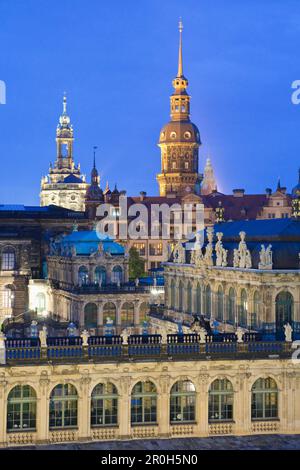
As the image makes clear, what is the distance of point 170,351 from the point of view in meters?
54.6

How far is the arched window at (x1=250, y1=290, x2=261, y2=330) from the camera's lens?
206 ft

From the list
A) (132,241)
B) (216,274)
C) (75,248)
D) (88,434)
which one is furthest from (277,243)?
(132,241)

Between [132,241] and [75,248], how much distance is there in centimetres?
3899

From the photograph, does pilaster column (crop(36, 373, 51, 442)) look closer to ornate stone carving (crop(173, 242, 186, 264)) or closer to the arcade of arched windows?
the arcade of arched windows

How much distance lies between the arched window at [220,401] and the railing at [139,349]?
1.59 meters

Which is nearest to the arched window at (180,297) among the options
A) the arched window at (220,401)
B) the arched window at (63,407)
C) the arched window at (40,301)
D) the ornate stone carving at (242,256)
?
the ornate stone carving at (242,256)

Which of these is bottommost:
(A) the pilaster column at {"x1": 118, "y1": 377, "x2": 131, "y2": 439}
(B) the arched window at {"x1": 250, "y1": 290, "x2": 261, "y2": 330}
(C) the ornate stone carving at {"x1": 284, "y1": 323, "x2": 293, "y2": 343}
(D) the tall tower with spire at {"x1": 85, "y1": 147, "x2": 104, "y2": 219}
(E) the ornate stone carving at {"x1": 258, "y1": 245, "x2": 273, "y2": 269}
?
(A) the pilaster column at {"x1": 118, "y1": 377, "x2": 131, "y2": 439}

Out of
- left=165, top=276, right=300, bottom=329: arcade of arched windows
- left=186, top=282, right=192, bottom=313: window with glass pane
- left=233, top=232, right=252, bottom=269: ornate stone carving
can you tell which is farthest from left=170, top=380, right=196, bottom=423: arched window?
left=186, top=282, right=192, bottom=313: window with glass pane

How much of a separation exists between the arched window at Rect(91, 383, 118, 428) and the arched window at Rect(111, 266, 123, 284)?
4997 centimetres

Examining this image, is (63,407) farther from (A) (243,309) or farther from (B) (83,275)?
(B) (83,275)

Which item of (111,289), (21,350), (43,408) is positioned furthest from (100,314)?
(43,408)

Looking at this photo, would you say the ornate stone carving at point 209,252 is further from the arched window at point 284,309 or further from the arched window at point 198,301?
the arched window at point 284,309

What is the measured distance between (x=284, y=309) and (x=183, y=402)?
37.0 ft

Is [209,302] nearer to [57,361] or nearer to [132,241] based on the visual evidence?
[57,361]
